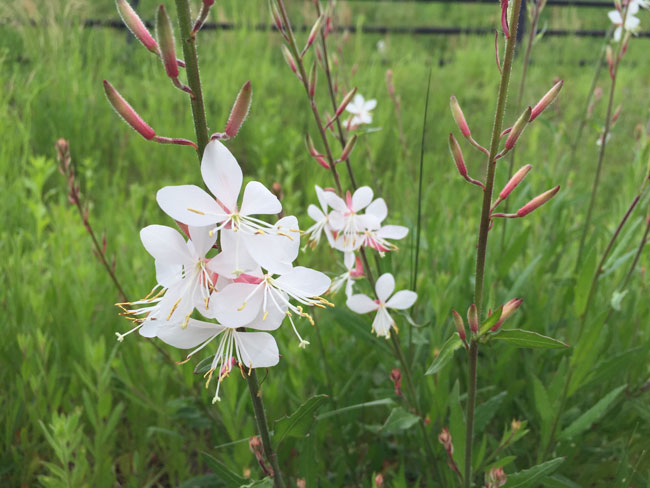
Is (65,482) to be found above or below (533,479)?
below

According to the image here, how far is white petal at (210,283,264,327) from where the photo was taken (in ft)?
2.41

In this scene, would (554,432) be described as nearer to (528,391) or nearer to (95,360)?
(528,391)

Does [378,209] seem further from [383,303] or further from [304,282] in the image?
[304,282]

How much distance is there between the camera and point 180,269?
79 cm

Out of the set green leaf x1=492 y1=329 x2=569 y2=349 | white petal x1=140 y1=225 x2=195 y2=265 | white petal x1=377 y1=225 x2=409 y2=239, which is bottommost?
white petal x1=377 y1=225 x2=409 y2=239

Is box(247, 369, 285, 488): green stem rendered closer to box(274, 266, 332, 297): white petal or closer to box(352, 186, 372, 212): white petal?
box(274, 266, 332, 297): white petal

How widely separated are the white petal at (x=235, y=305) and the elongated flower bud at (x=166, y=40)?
282 mm

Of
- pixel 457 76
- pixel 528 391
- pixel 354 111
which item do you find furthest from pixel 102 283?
pixel 457 76

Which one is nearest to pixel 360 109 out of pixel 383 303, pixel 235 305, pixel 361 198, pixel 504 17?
pixel 361 198

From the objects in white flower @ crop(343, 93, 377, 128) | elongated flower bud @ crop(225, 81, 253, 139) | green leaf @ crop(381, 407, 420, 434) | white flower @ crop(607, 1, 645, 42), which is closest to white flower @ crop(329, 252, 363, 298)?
green leaf @ crop(381, 407, 420, 434)

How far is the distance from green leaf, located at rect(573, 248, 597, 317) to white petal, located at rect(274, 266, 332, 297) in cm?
70

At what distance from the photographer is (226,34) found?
6.02 meters

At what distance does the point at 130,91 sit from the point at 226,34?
1.82 meters

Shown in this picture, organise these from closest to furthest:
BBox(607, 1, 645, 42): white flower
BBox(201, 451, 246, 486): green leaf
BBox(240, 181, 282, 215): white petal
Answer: BBox(240, 181, 282, 215): white petal, BBox(201, 451, 246, 486): green leaf, BBox(607, 1, 645, 42): white flower
